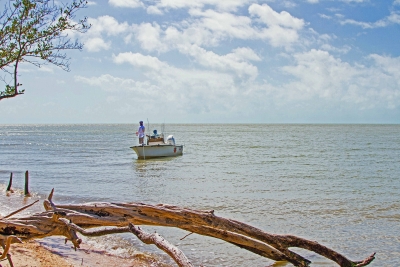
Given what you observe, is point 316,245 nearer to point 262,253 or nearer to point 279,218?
point 262,253

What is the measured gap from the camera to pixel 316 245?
5.01m

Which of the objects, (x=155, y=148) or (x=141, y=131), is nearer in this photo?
(x=141, y=131)

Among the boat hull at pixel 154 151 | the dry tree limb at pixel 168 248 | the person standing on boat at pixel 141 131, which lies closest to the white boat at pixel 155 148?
the boat hull at pixel 154 151

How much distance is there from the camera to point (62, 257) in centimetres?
827

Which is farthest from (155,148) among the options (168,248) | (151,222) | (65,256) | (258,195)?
(168,248)

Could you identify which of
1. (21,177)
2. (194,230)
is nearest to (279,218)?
(194,230)

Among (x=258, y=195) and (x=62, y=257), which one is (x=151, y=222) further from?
(x=258, y=195)

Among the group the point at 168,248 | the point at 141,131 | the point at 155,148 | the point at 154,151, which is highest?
the point at 141,131

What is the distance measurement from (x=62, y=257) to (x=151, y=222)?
151 inches

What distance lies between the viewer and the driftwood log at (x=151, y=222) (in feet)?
16.4

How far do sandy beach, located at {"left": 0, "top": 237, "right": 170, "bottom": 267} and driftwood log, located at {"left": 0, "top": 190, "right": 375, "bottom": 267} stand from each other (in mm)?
2062

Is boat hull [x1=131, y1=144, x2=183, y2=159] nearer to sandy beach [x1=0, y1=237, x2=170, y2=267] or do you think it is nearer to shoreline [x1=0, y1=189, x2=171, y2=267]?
shoreline [x1=0, y1=189, x2=171, y2=267]

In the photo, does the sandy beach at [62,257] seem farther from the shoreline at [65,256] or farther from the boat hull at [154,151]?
the boat hull at [154,151]

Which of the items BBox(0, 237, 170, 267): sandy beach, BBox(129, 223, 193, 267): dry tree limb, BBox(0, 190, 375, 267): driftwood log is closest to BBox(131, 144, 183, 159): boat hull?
BBox(0, 237, 170, 267): sandy beach
